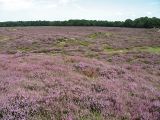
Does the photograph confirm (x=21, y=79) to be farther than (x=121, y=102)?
Yes

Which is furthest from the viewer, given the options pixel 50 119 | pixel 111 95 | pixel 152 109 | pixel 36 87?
pixel 36 87

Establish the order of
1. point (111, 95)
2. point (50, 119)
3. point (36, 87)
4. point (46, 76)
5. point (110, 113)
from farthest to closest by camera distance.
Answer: point (46, 76) → point (36, 87) → point (111, 95) → point (110, 113) → point (50, 119)

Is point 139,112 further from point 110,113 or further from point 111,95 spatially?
point 111,95

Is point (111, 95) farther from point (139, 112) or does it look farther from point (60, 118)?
point (60, 118)

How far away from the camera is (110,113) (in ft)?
28.0

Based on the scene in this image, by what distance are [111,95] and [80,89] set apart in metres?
1.23

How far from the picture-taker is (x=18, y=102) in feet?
28.4

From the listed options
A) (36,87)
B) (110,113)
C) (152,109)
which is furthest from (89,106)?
(36,87)

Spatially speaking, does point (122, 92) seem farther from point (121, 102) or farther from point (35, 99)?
point (35, 99)

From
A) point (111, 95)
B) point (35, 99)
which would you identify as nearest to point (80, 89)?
point (111, 95)

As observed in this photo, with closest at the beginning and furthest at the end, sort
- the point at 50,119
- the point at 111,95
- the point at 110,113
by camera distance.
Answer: the point at 50,119, the point at 110,113, the point at 111,95

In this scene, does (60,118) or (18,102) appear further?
(18,102)

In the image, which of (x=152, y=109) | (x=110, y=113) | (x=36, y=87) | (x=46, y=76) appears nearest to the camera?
(x=110, y=113)

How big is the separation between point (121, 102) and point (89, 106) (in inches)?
50.4
